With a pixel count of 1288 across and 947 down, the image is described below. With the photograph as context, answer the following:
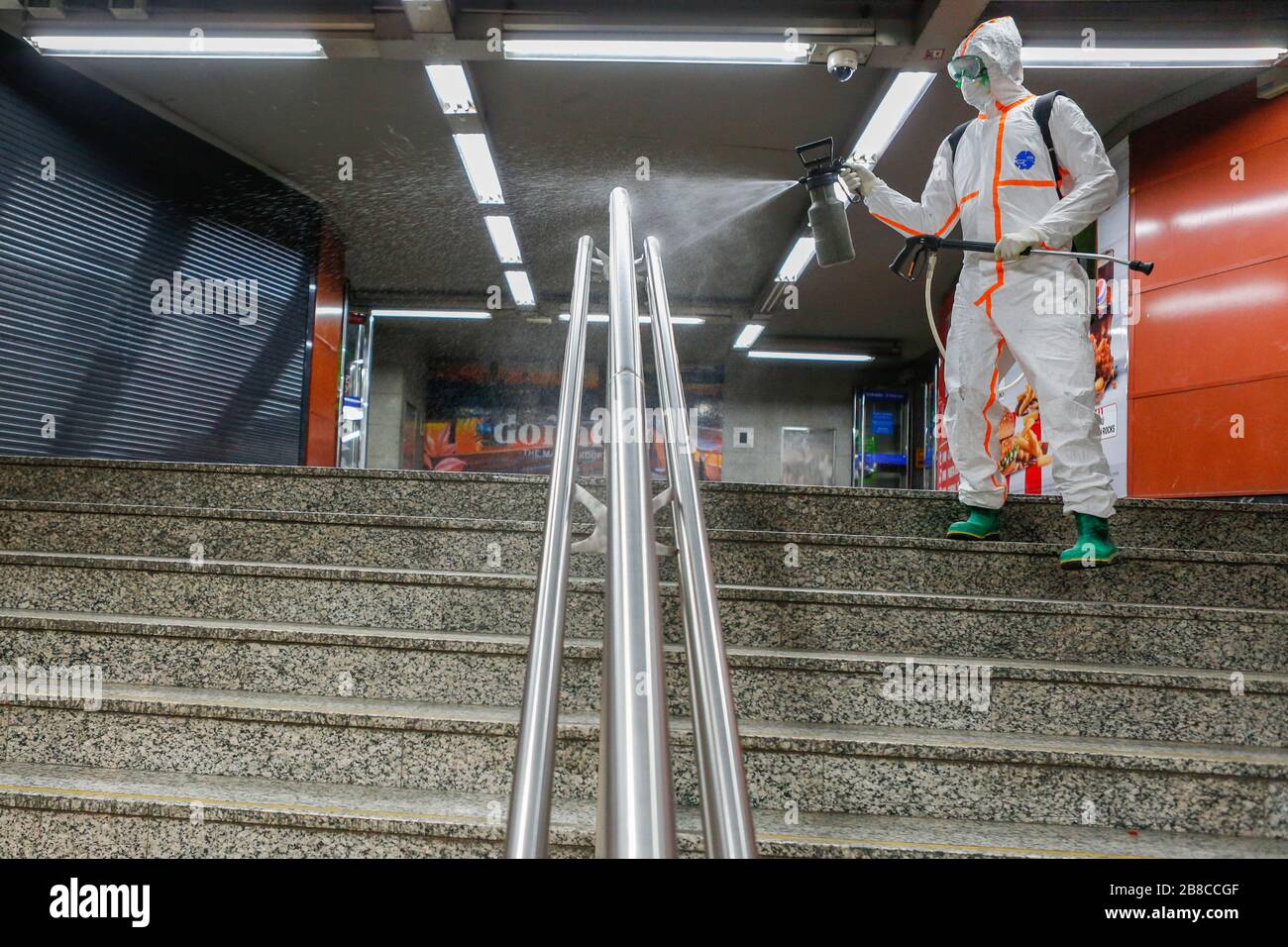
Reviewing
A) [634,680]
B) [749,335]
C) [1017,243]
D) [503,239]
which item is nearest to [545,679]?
[634,680]

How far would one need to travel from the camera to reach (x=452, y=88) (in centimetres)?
578

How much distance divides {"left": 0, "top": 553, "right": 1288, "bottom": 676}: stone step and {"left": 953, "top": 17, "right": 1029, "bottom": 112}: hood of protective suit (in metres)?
1.84

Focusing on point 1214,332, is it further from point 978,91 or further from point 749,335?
point 749,335

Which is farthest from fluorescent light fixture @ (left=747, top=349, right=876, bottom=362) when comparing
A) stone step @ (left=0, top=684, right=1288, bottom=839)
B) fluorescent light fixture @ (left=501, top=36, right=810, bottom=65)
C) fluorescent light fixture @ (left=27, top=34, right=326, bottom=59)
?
stone step @ (left=0, top=684, right=1288, bottom=839)

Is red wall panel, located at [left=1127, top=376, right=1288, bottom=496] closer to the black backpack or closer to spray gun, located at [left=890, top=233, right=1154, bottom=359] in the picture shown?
spray gun, located at [left=890, top=233, right=1154, bottom=359]

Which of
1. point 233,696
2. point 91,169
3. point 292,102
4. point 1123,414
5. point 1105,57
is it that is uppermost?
point 292,102

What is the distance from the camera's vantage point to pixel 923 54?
4.96m

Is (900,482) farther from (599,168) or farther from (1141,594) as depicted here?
(1141,594)

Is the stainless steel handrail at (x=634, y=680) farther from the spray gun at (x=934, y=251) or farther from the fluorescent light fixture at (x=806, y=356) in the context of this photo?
the fluorescent light fixture at (x=806, y=356)

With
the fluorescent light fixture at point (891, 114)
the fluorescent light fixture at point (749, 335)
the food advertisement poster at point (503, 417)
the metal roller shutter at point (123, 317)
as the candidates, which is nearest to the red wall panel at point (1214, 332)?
the fluorescent light fixture at point (891, 114)

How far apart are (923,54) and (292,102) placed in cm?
453

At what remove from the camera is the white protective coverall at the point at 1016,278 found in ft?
8.88

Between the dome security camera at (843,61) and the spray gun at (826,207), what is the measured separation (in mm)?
1938
